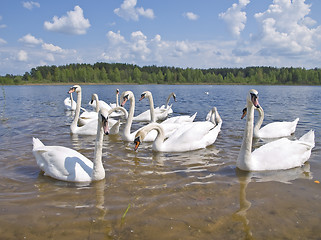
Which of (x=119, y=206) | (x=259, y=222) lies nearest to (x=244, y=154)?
(x=259, y=222)

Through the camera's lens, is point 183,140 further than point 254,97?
Yes

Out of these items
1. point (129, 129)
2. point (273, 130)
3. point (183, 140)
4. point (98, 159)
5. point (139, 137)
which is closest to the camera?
point (98, 159)

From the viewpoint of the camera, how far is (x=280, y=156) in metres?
5.55

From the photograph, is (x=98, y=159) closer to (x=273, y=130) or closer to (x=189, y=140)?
(x=189, y=140)

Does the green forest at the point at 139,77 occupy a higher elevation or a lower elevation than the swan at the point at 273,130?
higher

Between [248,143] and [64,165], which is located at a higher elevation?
[248,143]

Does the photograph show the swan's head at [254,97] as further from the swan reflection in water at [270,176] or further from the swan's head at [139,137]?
the swan's head at [139,137]

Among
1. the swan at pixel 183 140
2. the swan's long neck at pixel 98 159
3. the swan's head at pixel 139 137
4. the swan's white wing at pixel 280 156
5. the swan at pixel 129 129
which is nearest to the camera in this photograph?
the swan's long neck at pixel 98 159

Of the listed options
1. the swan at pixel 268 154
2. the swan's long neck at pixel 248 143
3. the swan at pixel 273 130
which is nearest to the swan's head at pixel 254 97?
the swan at pixel 268 154

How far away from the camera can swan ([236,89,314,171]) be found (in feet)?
17.7

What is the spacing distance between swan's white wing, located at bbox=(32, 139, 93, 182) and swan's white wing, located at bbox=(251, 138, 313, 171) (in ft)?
11.2

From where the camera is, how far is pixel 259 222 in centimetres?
369

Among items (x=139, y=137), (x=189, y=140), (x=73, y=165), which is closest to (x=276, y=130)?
(x=189, y=140)

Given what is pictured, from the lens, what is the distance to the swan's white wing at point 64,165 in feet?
16.0
